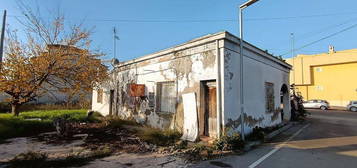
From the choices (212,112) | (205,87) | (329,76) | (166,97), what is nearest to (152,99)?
(166,97)

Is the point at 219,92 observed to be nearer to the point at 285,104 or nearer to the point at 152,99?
the point at 152,99

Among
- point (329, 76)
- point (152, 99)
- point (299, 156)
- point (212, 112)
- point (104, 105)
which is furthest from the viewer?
point (329, 76)

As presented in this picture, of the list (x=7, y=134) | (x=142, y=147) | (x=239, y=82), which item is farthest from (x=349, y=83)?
(x=7, y=134)

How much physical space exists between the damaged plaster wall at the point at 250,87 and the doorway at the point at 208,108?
59 cm

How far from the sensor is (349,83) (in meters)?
23.3

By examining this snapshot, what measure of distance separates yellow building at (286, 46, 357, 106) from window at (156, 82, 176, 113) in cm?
2747

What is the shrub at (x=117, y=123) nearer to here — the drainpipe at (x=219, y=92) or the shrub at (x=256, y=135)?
the drainpipe at (x=219, y=92)

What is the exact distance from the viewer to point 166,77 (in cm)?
824

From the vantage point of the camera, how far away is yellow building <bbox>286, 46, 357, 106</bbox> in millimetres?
23156

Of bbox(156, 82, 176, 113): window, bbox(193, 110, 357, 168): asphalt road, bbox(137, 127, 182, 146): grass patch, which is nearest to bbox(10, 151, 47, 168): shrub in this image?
bbox(137, 127, 182, 146): grass patch

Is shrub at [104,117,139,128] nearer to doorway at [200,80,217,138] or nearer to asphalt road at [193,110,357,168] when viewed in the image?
doorway at [200,80,217,138]

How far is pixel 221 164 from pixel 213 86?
3.01m

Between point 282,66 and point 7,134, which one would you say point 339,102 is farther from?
point 7,134

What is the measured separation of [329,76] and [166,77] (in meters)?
28.5
